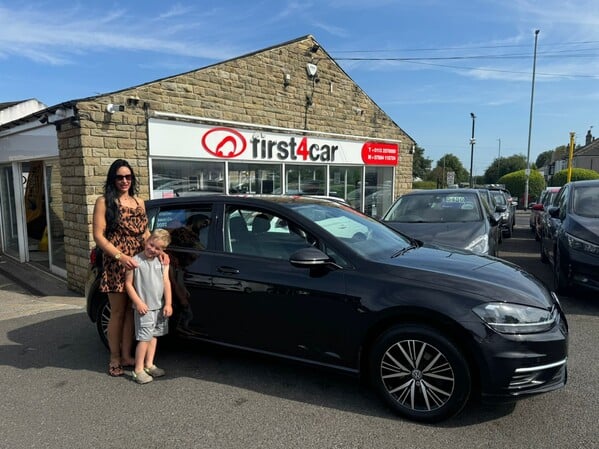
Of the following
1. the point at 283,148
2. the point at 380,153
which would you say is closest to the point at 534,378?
the point at 283,148

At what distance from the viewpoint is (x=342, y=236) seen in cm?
361

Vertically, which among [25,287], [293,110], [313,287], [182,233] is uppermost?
[293,110]

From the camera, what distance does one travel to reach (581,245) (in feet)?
18.6

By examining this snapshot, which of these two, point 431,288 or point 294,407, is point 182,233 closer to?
point 294,407

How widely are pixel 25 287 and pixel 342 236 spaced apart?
267 inches

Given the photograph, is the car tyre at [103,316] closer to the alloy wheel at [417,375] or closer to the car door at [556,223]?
the alloy wheel at [417,375]

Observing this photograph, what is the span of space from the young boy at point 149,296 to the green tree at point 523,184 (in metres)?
34.0

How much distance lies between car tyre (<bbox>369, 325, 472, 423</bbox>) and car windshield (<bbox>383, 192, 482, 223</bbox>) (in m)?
4.32

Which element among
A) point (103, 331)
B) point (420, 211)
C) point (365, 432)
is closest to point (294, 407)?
point (365, 432)

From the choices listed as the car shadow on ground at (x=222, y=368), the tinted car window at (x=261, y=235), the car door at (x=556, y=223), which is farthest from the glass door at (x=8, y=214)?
the car door at (x=556, y=223)

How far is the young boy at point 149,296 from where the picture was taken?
3648mm

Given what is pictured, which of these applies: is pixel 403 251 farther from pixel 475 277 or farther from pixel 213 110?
pixel 213 110

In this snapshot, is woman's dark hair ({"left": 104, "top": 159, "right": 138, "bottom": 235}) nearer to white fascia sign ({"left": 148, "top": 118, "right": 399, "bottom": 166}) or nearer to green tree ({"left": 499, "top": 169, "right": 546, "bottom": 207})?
white fascia sign ({"left": 148, "top": 118, "right": 399, "bottom": 166})

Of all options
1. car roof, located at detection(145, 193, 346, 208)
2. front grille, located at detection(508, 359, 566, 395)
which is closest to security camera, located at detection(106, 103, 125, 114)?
car roof, located at detection(145, 193, 346, 208)
